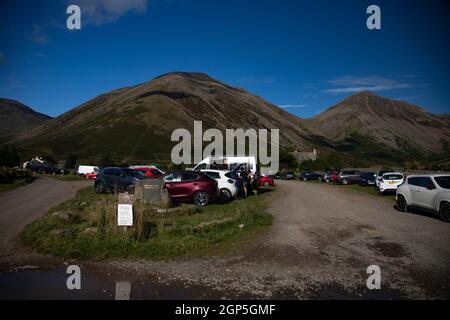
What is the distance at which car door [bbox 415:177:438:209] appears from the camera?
12812 millimetres

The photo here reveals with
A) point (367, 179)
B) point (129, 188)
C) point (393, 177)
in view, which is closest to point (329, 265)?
point (129, 188)

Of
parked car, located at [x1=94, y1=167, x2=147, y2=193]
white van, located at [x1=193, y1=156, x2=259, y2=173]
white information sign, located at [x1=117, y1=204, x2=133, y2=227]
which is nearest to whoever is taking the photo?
white information sign, located at [x1=117, y1=204, x2=133, y2=227]

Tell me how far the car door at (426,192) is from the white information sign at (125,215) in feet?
34.2

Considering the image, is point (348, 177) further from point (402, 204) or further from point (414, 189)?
point (414, 189)

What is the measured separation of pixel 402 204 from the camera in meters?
14.8

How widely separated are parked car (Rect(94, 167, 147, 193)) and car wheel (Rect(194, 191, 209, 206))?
6.45m

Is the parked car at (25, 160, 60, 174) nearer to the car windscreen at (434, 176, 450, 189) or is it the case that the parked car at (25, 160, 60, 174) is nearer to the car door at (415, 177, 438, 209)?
the car door at (415, 177, 438, 209)

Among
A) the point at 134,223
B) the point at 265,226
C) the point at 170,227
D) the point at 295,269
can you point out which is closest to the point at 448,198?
the point at 265,226

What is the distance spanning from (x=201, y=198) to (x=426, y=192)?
902 centimetres

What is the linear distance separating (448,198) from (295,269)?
786 centimetres

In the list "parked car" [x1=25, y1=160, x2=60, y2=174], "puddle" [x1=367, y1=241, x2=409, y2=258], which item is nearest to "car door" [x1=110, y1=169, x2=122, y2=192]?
"puddle" [x1=367, y1=241, x2=409, y2=258]

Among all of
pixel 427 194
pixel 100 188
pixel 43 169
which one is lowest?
pixel 100 188
